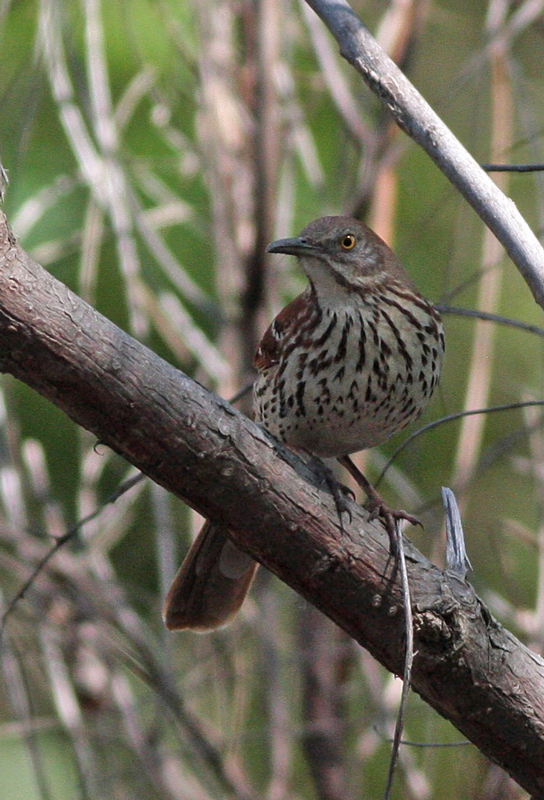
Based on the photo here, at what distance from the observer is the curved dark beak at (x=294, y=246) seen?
321 centimetres

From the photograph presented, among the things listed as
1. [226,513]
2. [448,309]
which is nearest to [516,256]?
[448,309]

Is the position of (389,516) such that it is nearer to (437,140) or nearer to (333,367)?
(333,367)

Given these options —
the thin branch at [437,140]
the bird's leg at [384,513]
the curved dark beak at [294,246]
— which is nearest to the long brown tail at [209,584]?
the bird's leg at [384,513]

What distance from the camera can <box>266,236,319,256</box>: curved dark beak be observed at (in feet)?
10.5

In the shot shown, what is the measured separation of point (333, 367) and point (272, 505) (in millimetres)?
950

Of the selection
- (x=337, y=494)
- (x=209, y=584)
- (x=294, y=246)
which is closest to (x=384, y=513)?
(x=337, y=494)

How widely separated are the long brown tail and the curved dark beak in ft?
2.71

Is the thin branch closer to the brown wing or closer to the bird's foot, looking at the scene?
the bird's foot

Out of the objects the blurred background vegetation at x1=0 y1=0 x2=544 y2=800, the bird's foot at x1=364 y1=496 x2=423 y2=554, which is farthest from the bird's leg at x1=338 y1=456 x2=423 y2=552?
the blurred background vegetation at x1=0 y1=0 x2=544 y2=800

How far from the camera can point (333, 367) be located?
3105mm

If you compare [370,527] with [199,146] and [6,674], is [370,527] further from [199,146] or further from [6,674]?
[199,146]

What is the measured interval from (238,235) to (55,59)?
98cm

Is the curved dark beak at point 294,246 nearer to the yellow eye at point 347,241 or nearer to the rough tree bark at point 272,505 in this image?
the yellow eye at point 347,241

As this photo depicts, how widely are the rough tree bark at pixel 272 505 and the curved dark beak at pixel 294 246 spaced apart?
1054 millimetres
